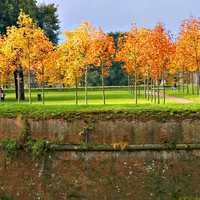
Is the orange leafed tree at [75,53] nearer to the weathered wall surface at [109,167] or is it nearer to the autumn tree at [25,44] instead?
the autumn tree at [25,44]

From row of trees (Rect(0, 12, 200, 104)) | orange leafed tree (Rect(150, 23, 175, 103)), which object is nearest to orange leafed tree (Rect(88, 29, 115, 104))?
row of trees (Rect(0, 12, 200, 104))

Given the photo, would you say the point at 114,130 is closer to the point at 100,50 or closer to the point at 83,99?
the point at 100,50

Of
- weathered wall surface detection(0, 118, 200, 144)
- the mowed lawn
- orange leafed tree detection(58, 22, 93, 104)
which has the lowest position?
the mowed lawn

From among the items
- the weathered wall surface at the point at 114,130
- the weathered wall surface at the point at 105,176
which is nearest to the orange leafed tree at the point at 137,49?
the weathered wall surface at the point at 114,130

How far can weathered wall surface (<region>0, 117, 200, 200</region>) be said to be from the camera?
1661 cm

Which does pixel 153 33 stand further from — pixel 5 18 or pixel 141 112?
pixel 141 112

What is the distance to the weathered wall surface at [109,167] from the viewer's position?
1661cm

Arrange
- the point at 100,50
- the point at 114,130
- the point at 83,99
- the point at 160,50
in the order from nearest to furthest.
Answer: the point at 114,130 → the point at 160,50 → the point at 100,50 → the point at 83,99

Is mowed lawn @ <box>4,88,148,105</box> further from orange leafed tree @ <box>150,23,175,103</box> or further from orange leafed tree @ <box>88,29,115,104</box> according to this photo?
orange leafed tree @ <box>150,23,175,103</box>

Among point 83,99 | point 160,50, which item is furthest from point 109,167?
point 83,99

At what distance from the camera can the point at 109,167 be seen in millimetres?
16812

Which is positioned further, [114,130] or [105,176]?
[114,130]

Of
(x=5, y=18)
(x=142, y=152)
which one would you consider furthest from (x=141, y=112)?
(x=5, y=18)

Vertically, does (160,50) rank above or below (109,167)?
above
